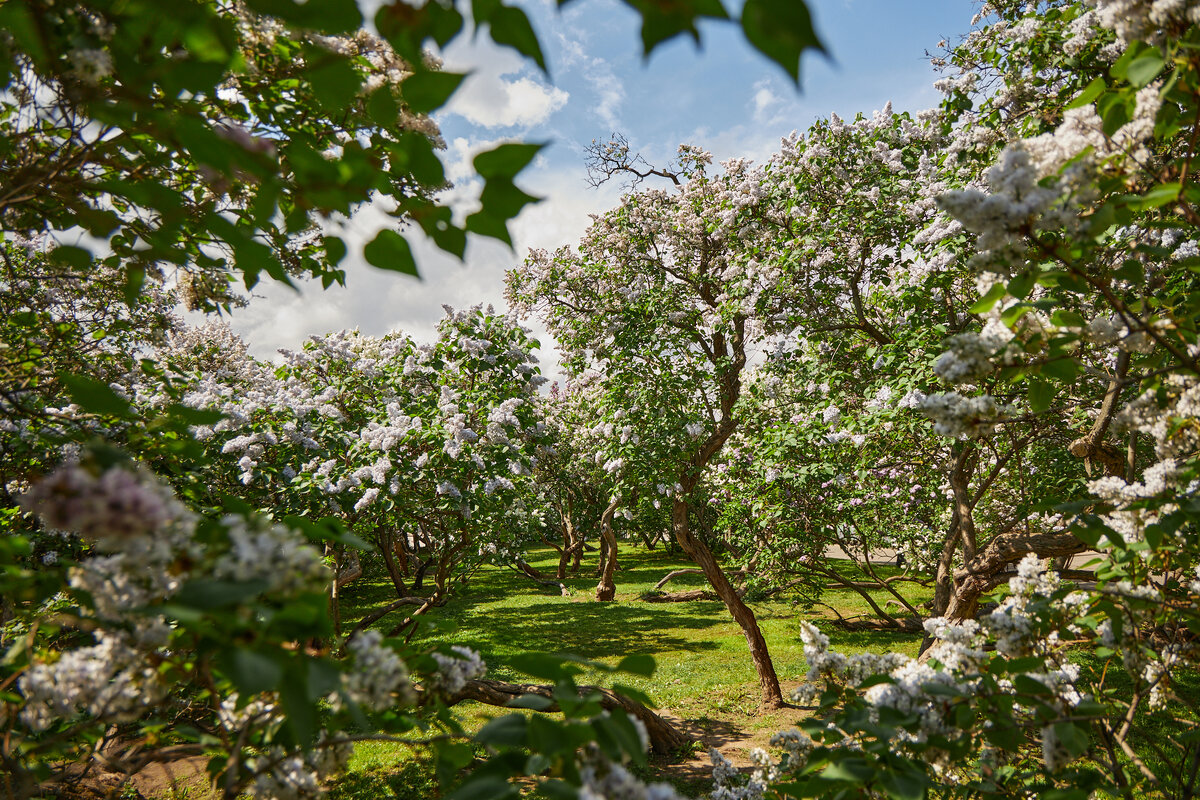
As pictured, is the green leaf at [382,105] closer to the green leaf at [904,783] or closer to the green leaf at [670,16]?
the green leaf at [670,16]

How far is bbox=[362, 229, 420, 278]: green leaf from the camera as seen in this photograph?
3.42 ft

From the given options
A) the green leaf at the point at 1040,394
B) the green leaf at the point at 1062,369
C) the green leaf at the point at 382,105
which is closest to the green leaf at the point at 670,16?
the green leaf at the point at 382,105

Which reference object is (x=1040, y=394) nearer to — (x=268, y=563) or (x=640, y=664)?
(x=640, y=664)

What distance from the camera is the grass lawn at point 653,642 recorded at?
18.9 feet

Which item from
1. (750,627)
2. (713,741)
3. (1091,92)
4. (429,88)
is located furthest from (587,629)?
(429,88)

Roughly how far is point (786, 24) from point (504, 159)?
1.53 feet

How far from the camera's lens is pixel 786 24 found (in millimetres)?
631

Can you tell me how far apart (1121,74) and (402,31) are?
1.75 metres

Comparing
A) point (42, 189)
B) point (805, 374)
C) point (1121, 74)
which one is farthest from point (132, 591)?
point (805, 374)

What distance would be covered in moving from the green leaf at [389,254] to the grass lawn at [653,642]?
0.85 metres

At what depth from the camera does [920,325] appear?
5.41 metres

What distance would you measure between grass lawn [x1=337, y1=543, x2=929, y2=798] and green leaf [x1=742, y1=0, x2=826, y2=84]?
1.32m

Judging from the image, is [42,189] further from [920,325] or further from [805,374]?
[805,374]

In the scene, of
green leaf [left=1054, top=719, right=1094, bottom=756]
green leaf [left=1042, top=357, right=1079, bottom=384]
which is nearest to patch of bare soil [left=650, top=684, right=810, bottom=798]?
green leaf [left=1054, top=719, right=1094, bottom=756]
